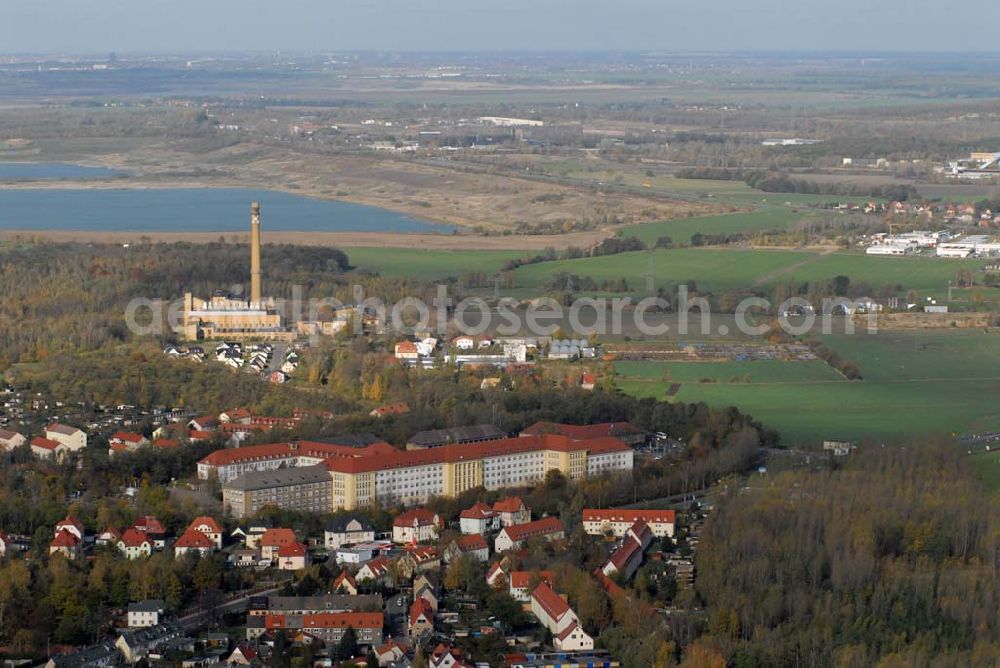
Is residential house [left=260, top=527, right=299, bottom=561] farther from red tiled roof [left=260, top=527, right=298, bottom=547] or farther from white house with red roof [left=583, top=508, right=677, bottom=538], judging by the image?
white house with red roof [left=583, top=508, right=677, bottom=538]

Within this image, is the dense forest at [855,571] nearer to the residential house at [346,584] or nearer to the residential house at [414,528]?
the residential house at [414,528]

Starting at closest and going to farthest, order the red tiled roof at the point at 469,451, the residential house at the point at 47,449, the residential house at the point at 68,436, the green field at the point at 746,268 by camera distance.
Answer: the red tiled roof at the point at 469,451 < the residential house at the point at 47,449 < the residential house at the point at 68,436 < the green field at the point at 746,268

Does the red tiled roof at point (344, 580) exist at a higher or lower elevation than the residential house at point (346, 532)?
higher

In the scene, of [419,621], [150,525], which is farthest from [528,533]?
[150,525]

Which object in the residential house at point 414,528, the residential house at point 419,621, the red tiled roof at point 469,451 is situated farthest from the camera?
the red tiled roof at point 469,451

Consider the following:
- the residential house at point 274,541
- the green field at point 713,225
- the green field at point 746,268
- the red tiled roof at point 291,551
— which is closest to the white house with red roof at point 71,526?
the residential house at point 274,541

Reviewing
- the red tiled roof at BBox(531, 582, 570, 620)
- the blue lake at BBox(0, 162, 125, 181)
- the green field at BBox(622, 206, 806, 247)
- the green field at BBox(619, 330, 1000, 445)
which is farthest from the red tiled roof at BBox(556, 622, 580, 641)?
the blue lake at BBox(0, 162, 125, 181)

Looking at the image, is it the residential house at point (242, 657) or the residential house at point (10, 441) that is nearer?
the residential house at point (242, 657)

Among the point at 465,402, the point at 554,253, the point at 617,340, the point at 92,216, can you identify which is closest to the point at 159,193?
the point at 92,216
